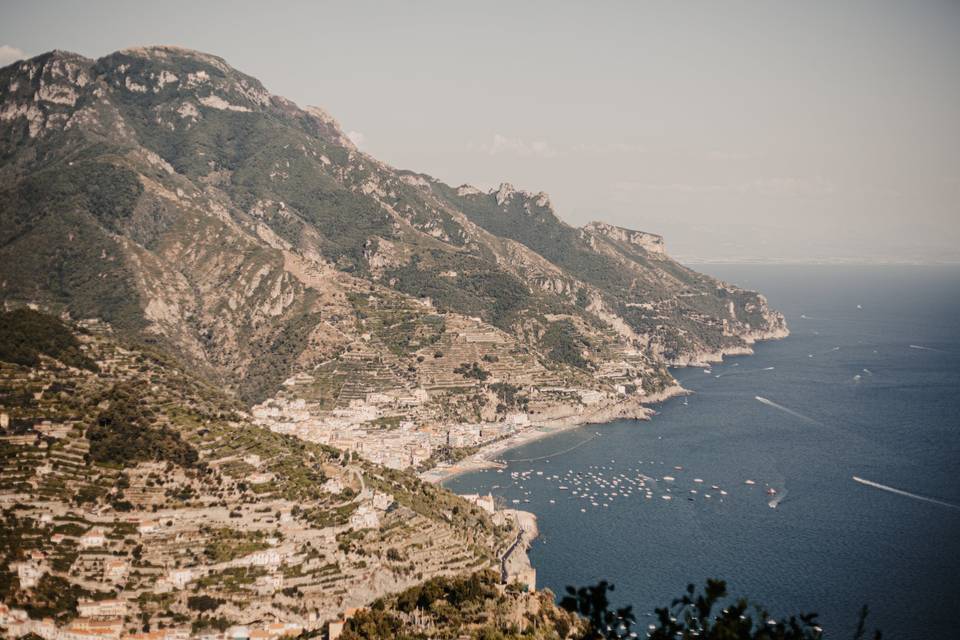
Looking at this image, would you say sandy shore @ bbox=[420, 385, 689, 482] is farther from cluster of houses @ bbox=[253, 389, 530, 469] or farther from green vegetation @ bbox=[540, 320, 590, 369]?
green vegetation @ bbox=[540, 320, 590, 369]

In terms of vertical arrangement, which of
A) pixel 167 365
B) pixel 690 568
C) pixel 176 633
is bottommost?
pixel 690 568

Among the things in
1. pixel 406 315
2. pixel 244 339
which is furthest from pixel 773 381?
pixel 244 339

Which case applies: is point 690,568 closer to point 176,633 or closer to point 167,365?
point 176,633

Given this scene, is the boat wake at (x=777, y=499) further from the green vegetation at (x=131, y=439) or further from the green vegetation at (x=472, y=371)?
the green vegetation at (x=131, y=439)

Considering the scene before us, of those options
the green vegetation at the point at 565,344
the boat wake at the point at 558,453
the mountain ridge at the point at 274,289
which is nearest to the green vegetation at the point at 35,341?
the mountain ridge at the point at 274,289

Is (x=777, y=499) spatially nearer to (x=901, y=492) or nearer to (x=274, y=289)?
(x=901, y=492)

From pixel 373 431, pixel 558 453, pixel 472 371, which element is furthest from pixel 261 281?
pixel 558 453
